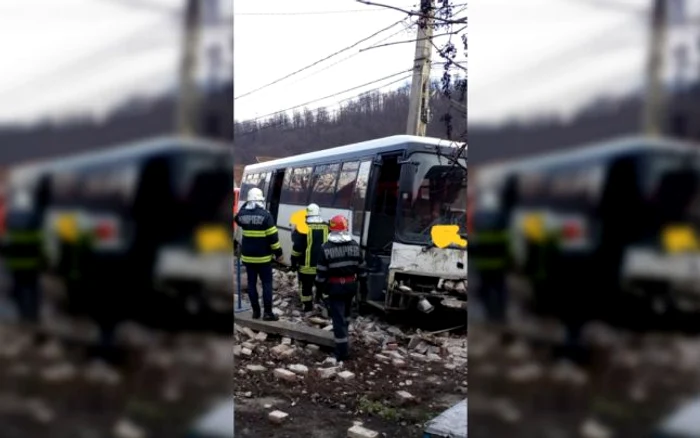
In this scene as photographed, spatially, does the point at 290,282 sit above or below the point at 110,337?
below

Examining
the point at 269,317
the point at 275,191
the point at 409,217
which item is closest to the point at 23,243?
the point at 409,217

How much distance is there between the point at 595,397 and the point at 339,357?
3609mm

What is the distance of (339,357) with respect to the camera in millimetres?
4648

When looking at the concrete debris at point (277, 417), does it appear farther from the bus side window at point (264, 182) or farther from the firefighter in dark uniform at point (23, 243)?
the bus side window at point (264, 182)

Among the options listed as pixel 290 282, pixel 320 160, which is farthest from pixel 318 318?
pixel 320 160

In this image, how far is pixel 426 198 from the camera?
5008 mm

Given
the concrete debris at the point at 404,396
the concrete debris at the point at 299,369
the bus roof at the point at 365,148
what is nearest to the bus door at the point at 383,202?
the bus roof at the point at 365,148

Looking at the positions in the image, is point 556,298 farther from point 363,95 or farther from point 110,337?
point 363,95

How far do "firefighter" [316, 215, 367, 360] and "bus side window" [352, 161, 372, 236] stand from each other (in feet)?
1.99

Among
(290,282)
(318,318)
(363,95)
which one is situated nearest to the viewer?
(363,95)

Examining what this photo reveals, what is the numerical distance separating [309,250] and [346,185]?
80cm

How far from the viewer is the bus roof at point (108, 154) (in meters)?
1.30

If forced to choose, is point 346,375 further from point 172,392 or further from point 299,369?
point 172,392

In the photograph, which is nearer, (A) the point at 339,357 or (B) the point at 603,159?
(B) the point at 603,159
